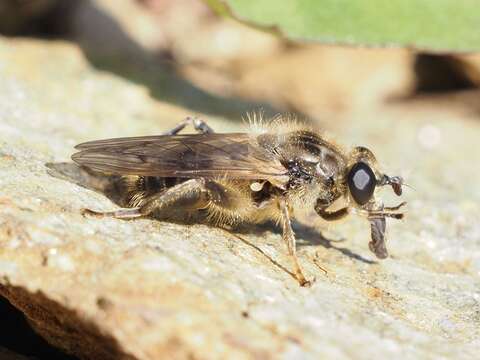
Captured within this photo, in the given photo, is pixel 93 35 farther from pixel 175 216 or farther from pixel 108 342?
pixel 108 342

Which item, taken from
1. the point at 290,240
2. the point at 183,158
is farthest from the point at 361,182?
the point at 183,158

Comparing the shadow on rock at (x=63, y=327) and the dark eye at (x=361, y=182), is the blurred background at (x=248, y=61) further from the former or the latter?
the shadow on rock at (x=63, y=327)

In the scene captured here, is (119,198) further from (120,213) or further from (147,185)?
(120,213)

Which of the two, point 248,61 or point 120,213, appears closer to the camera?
point 120,213

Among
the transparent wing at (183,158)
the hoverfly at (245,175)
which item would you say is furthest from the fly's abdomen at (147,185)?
the transparent wing at (183,158)

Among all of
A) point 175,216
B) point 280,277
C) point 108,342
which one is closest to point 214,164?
point 175,216

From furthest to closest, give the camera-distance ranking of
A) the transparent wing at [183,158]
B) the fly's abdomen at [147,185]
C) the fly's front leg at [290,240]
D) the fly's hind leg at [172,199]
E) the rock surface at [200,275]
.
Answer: the fly's abdomen at [147,185] → the transparent wing at [183,158] → the fly's hind leg at [172,199] → the fly's front leg at [290,240] → the rock surface at [200,275]

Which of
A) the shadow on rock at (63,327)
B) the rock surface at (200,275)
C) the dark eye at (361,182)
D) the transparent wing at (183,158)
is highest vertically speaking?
the dark eye at (361,182)
